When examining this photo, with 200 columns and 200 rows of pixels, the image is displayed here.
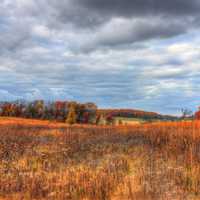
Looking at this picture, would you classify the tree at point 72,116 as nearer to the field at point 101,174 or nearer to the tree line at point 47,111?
the tree line at point 47,111

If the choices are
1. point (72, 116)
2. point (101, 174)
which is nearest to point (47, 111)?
point (72, 116)

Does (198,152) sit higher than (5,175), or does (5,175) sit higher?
(198,152)

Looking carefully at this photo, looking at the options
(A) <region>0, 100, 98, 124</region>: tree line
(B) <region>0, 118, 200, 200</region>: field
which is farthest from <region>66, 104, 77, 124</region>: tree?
(B) <region>0, 118, 200, 200</region>: field

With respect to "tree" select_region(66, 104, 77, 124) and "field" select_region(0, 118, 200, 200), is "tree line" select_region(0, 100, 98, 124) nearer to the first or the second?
"tree" select_region(66, 104, 77, 124)

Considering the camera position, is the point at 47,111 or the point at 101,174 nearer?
the point at 101,174

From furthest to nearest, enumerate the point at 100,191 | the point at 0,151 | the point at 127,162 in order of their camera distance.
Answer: the point at 0,151 < the point at 127,162 < the point at 100,191

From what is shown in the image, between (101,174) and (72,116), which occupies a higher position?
(72,116)

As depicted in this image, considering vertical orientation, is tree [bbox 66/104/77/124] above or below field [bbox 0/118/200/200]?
above

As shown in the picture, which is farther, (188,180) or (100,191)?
(188,180)

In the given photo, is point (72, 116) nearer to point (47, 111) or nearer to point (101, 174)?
point (47, 111)

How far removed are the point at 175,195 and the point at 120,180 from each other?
127 cm

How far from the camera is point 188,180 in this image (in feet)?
19.7

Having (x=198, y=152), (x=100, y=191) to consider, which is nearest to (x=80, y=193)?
(x=100, y=191)

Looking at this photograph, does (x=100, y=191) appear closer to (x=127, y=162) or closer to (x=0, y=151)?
(x=127, y=162)
